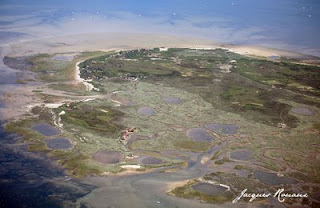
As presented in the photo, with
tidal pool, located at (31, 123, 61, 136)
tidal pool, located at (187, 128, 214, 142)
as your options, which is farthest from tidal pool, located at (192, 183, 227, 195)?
tidal pool, located at (31, 123, 61, 136)

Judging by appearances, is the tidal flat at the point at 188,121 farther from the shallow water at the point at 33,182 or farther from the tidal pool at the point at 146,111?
the shallow water at the point at 33,182

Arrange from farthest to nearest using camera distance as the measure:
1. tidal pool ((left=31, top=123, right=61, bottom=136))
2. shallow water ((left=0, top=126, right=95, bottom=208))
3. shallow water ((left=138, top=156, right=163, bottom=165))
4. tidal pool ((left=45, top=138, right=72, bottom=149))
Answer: tidal pool ((left=31, top=123, right=61, bottom=136)) < tidal pool ((left=45, top=138, right=72, bottom=149)) < shallow water ((left=138, top=156, right=163, bottom=165)) < shallow water ((left=0, top=126, right=95, bottom=208))

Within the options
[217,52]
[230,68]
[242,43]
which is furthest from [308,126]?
[242,43]

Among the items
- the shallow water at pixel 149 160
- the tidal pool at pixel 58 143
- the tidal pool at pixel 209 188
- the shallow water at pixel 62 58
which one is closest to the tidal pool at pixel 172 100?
the shallow water at pixel 149 160

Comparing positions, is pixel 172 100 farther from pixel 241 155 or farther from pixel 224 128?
pixel 241 155

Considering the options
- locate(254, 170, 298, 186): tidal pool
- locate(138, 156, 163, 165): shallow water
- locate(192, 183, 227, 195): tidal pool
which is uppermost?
locate(138, 156, 163, 165): shallow water

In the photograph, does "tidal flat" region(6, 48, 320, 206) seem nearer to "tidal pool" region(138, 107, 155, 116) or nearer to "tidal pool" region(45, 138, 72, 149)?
"tidal pool" region(138, 107, 155, 116)

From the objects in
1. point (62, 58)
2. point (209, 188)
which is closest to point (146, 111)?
point (209, 188)
